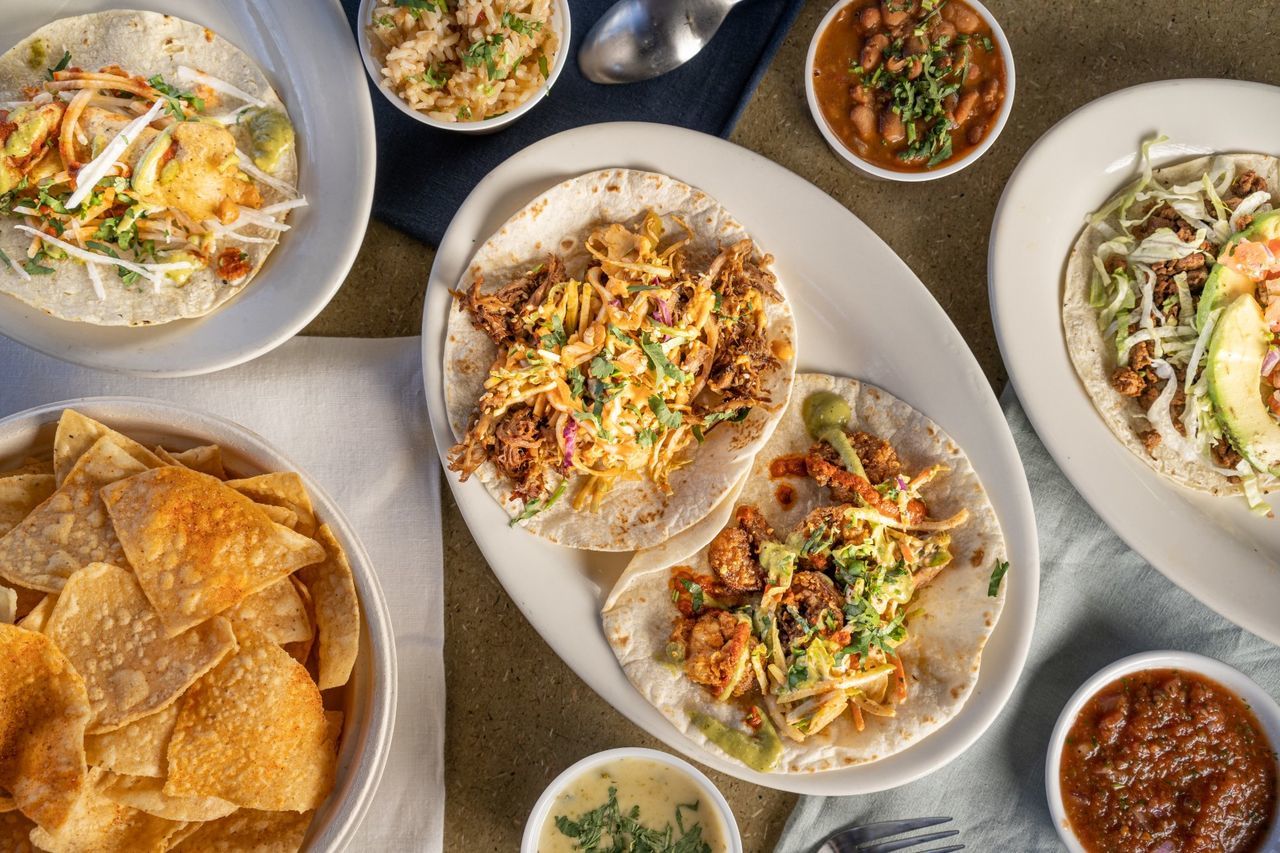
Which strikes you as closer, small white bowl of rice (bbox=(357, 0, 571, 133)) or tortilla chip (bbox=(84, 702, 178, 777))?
tortilla chip (bbox=(84, 702, 178, 777))

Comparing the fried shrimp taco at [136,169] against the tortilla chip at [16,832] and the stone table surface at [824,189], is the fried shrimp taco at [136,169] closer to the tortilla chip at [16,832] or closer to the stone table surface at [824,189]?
the stone table surface at [824,189]

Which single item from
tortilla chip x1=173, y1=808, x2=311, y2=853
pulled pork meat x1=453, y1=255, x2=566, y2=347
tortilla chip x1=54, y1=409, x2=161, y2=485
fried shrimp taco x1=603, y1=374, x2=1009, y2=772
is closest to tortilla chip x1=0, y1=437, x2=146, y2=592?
tortilla chip x1=54, y1=409, x2=161, y2=485

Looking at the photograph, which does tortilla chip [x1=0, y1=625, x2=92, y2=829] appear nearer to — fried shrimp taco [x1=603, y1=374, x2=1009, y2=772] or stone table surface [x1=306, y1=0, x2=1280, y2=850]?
stone table surface [x1=306, y1=0, x2=1280, y2=850]

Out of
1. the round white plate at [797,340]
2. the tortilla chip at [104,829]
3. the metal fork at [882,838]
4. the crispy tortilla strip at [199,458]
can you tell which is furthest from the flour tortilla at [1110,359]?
the tortilla chip at [104,829]

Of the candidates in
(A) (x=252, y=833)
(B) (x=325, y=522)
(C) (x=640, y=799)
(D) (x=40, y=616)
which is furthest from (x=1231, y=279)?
(D) (x=40, y=616)

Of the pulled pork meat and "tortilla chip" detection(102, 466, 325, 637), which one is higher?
the pulled pork meat

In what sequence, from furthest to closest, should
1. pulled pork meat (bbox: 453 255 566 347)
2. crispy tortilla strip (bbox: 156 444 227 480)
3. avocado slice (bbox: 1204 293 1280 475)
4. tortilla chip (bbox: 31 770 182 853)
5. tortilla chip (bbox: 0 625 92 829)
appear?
avocado slice (bbox: 1204 293 1280 475)
pulled pork meat (bbox: 453 255 566 347)
crispy tortilla strip (bbox: 156 444 227 480)
tortilla chip (bbox: 31 770 182 853)
tortilla chip (bbox: 0 625 92 829)
